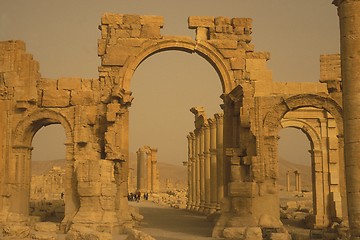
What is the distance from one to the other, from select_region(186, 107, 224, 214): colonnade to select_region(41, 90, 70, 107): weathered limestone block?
7735mm

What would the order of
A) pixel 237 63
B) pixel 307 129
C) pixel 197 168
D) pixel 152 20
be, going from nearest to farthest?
pixel 237 63 < pixel 152 20 < pixel 307 129 < pixel 197 168

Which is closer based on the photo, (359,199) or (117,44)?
(359,199)

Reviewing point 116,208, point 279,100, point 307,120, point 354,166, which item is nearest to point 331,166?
point 307,120

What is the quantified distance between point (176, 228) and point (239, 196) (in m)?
3.93

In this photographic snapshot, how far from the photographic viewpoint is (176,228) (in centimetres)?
1881

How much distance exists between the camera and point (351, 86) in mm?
10258

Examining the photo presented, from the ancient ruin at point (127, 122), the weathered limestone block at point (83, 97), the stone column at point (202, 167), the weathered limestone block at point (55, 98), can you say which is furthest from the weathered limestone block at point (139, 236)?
the stone column at point (202, 167)

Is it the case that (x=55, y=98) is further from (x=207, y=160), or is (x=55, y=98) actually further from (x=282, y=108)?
(x=207, y=160)

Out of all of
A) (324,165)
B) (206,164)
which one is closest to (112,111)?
(324,165)

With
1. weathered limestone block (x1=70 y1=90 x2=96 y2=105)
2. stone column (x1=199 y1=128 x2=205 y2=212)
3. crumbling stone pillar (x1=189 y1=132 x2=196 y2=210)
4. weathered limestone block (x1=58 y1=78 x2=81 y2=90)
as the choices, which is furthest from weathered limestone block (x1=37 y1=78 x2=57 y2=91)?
crumbling stone pillar (x1=189 y1=132 x2=196 y2=210)

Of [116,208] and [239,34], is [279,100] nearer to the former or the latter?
[239,34]

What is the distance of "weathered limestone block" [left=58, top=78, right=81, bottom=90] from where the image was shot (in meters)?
19.5

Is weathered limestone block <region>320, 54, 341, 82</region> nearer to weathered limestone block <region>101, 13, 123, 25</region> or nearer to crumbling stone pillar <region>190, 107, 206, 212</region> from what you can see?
weathered limestone block <region>101, 13, 123, 25</region>

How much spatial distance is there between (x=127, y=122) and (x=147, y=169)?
84.0 ft
